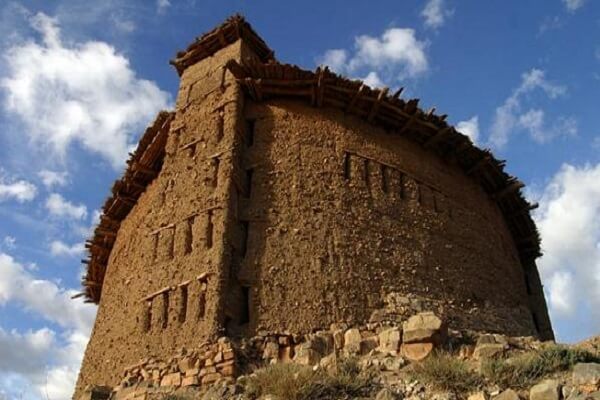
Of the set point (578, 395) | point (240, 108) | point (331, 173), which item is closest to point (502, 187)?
point (331, 173)

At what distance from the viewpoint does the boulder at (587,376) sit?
9.95m

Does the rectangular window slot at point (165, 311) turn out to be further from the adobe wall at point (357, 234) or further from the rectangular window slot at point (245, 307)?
the adobe wall at point (357, 234)

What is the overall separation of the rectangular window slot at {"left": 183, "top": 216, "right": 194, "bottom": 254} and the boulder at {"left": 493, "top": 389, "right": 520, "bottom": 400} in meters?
8.11

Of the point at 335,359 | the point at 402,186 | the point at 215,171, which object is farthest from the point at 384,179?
the point at 335,359

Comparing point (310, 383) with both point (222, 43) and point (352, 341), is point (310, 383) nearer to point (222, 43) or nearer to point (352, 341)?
point (352, 341)

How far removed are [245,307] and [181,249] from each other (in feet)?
7.41

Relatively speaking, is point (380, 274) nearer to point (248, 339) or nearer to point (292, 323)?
point (292, 323)

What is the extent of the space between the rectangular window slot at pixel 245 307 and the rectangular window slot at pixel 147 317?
237cm

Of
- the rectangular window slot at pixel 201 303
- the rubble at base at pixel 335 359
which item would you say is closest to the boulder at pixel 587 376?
the rubble at base at pixel 335 359

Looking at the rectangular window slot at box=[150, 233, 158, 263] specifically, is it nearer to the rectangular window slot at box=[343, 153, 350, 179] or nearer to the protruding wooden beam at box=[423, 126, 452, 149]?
the rectangular window slot at box=[343, 153, 350, 179]

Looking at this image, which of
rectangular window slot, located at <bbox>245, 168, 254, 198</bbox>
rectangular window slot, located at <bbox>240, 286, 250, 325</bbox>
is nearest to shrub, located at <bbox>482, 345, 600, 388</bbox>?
rectangular window slot, located at <bbox>240, 286, 250, 325</bbox>

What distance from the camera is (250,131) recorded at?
18.0 m

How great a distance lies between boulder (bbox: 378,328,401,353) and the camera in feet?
42.8

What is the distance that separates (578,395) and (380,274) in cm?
680
